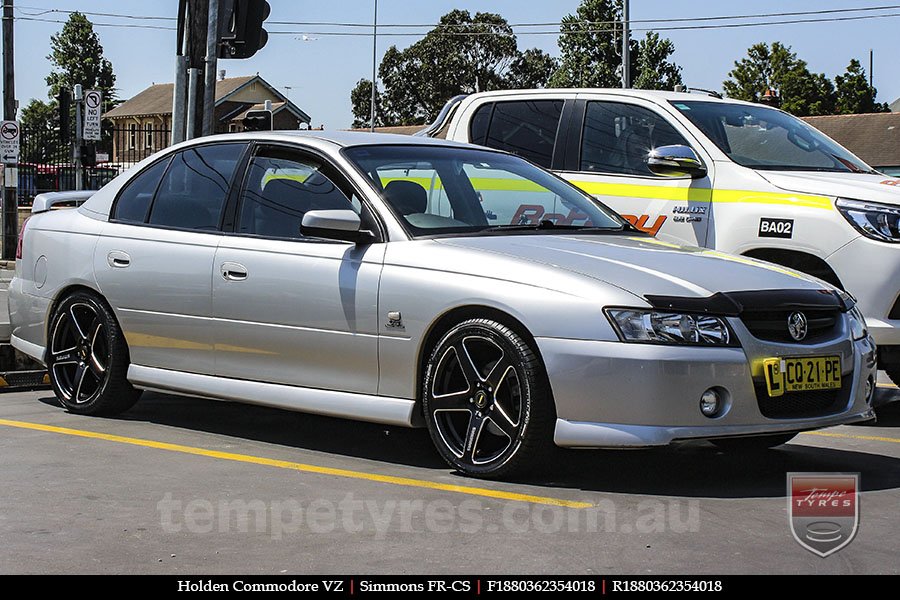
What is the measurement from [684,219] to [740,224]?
1.29 ft

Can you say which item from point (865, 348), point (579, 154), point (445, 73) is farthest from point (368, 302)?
point (445, 73)

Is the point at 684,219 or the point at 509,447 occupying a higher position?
the point at 684,219

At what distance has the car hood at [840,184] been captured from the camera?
25.4 ft

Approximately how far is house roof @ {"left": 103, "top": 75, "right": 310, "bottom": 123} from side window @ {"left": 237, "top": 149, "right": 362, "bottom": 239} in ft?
301

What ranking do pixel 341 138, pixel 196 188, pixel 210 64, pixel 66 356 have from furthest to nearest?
pixel 210 64 → pixel 66 356 → pixel 196 188 → pixel 341 138

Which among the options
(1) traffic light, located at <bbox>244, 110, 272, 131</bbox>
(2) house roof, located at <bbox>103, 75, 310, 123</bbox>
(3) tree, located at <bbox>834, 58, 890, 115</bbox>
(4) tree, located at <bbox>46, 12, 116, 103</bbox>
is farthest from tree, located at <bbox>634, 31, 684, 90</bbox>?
(1) traffic light, located at <bbox>244, 110, 272, 131</bbox>

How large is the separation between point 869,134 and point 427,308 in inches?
2685

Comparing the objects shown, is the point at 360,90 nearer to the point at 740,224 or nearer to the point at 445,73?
the point at 445,73

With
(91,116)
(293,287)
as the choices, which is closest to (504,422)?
(293,287)

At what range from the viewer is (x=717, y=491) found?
5547 mm

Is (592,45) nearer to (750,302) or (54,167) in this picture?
(54,167)

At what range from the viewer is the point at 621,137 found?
903 cm
